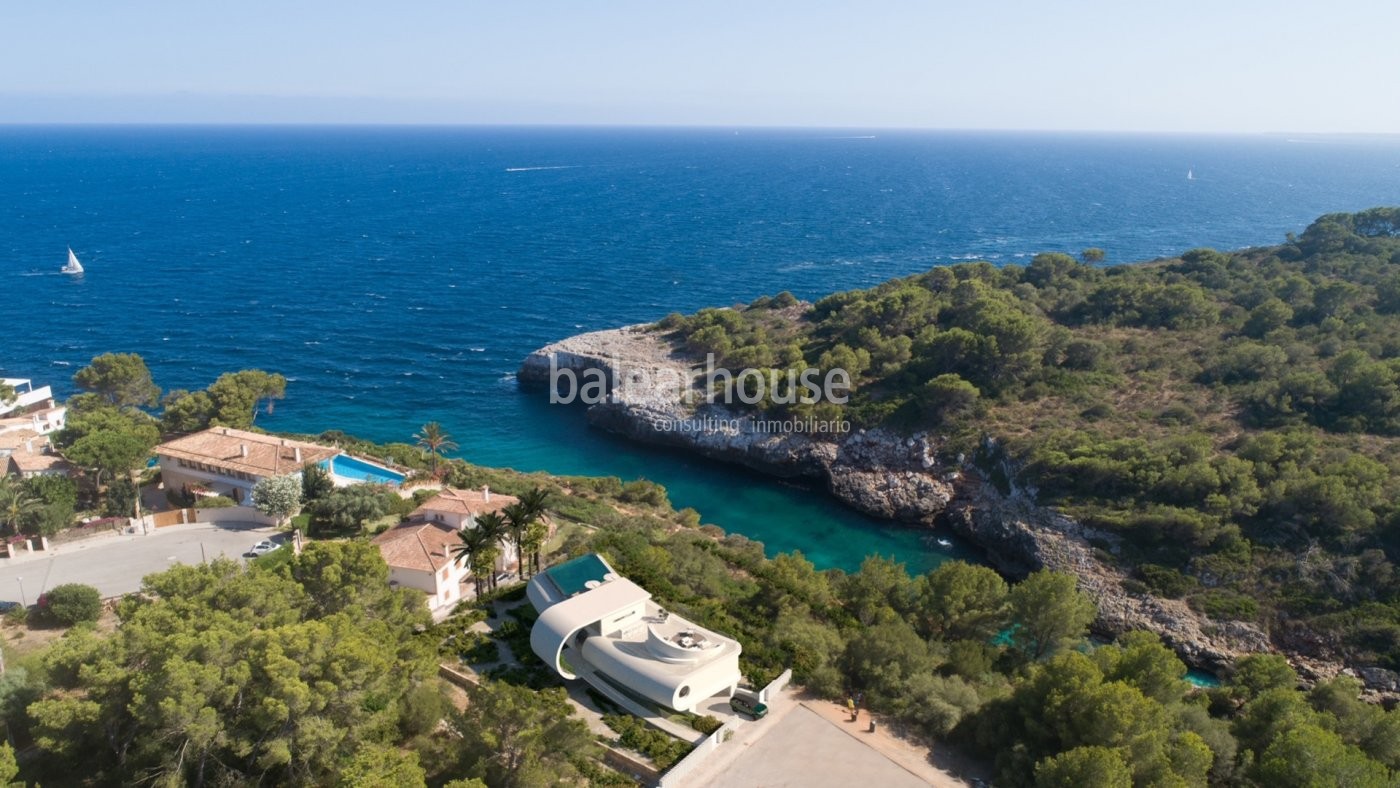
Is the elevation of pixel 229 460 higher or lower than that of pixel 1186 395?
higher

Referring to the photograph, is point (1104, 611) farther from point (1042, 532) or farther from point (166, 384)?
point (166, 384)

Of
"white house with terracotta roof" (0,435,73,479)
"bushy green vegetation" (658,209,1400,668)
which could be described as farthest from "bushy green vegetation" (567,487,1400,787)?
"white house with terracotta roof" (0,435,73,479)

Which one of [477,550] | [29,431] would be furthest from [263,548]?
[29,431]

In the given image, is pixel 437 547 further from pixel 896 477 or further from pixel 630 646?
pixel 896 477

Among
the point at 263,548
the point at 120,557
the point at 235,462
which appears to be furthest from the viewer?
the point at 235,462

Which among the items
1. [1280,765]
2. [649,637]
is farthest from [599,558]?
[1280,765]
